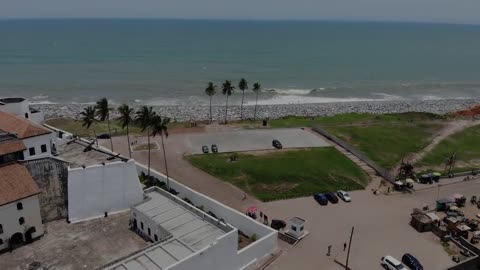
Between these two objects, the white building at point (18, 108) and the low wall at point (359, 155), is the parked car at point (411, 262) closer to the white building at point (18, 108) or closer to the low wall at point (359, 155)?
the low wall at point (359, 155)

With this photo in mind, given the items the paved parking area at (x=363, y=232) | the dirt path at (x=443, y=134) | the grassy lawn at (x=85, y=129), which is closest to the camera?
the paved parking area at (x=363, y=232)

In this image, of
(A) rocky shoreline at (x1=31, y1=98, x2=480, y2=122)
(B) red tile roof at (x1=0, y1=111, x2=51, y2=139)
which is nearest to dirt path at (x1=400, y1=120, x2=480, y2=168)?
(A) rocky shoreline at (x1=31, y1=98, x2=480, y2=122)

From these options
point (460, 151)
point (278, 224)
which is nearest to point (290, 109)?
point (460, 151)

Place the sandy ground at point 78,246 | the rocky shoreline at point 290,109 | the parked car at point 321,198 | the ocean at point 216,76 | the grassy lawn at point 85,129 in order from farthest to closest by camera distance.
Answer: the ocean at point 216,76
the rocky shoreline at point 290,109
the grassy lawn at point 85,129
the parked car at point 321,198
the sandy ground at point 78,246

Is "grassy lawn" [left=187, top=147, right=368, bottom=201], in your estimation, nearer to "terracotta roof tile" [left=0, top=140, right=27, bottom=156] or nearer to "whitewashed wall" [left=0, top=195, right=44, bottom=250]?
"whitewashed wall" [left=0, top=195, right=44, bottom=250]

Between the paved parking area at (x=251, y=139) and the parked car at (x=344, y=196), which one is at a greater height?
the paved parking area at (x=251, y=139)

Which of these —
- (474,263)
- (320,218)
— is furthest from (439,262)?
(320,218)

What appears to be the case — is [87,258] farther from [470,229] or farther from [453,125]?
[453,125]

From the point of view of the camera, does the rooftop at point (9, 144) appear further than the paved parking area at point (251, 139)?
No

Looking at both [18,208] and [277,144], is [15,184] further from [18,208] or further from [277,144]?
A: [277,144]

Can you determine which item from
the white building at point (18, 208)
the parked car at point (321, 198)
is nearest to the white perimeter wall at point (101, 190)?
the white building at point (18, 208)
